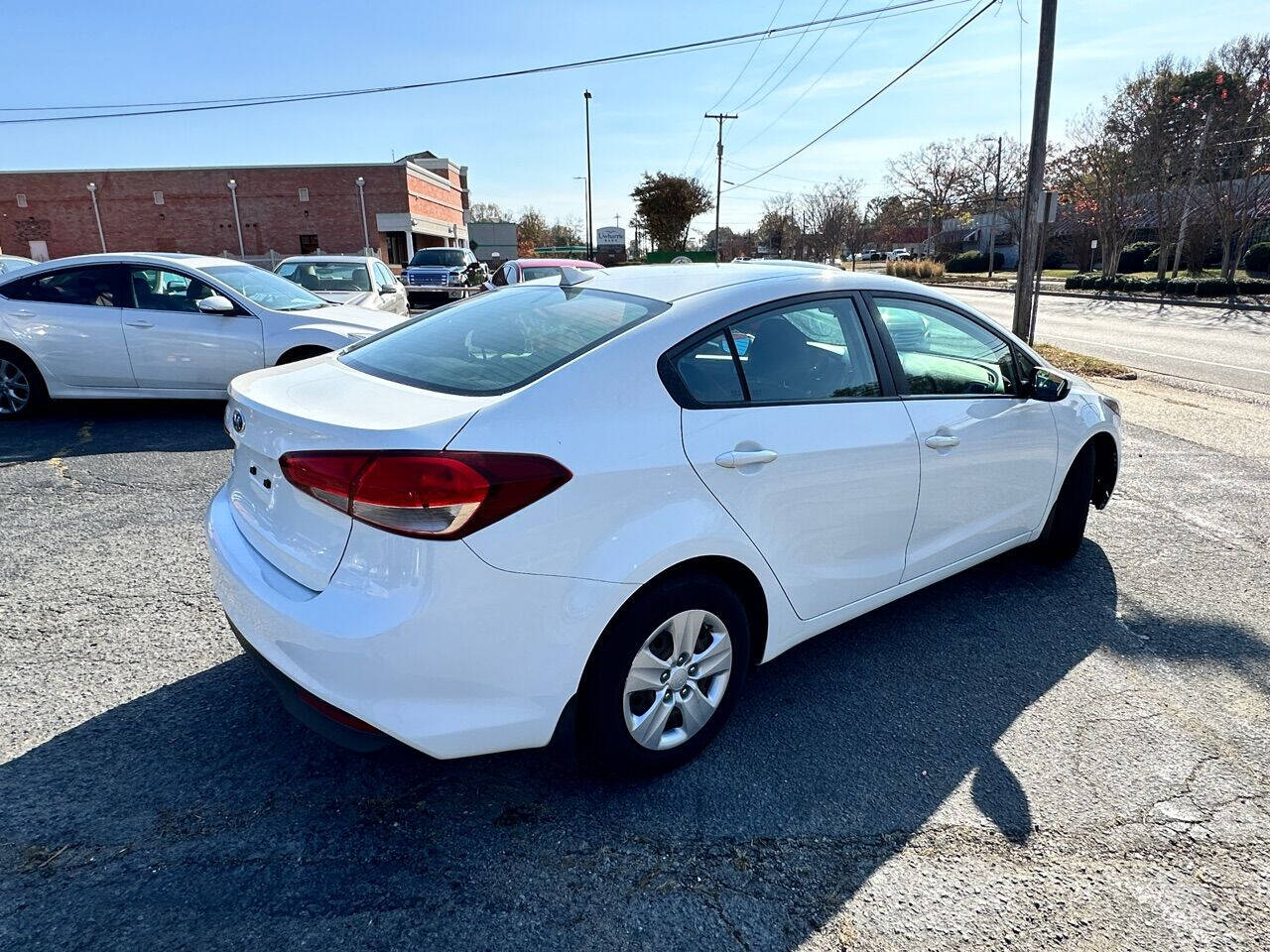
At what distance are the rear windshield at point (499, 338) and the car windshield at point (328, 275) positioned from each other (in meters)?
10.1

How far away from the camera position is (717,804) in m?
2.53

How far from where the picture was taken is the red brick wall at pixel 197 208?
42844mm

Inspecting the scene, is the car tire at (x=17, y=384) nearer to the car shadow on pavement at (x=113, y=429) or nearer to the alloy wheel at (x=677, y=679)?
the car shadow on pavement at (x=113, y=429)

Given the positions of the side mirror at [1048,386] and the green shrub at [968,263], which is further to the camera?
the green shrub at [968,263]

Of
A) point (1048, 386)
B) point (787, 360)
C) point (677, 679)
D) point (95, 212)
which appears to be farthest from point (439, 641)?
point (95, 212)

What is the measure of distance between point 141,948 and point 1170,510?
20.0ft

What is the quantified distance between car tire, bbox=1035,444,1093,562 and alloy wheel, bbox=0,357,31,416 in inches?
334

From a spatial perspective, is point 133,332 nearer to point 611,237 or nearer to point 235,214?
point 235,214

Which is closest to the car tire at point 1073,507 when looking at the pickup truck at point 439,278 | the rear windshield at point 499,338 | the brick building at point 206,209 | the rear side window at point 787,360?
the rear side window at point 787,360

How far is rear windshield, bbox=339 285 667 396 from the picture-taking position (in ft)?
8.16

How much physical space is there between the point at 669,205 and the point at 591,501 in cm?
6493

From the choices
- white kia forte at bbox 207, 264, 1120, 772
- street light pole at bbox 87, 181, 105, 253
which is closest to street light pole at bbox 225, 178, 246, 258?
street light pole at bbox 87, 181, 105, 253

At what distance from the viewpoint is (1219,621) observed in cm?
381

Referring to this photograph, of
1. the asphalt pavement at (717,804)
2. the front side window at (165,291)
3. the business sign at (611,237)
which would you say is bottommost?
the asphalt pavement at (717,804)
